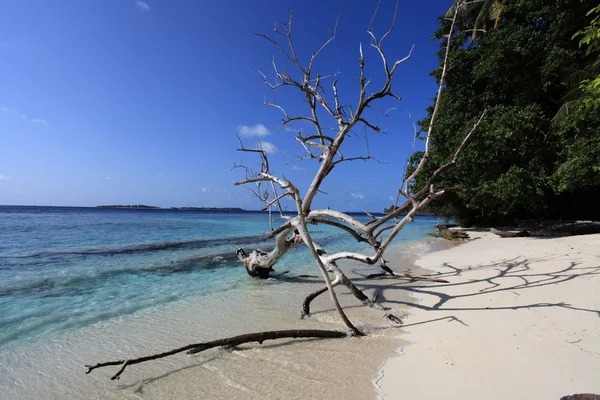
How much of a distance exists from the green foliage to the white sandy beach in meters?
5.09

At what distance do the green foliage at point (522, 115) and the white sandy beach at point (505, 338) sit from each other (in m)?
5.09

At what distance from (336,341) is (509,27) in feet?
58.0

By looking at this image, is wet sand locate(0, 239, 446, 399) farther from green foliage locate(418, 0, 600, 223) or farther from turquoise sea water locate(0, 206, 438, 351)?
green foliage locate(418, 0, 600, 223)

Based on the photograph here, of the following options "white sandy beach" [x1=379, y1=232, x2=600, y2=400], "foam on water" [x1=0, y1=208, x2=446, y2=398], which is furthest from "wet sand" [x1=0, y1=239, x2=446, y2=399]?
"white sandy beach" [x1=379, y1=232, x2=600, y2=400]

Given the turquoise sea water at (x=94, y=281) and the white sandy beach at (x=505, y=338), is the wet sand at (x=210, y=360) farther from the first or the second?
the turquoise sea water at (x=94, y=281)

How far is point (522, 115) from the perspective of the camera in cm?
1259

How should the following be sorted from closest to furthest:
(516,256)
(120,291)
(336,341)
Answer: (336,341) → (120,291) → (516,256)

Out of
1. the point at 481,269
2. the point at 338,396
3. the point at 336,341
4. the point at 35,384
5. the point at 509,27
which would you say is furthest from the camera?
the point at 509,27

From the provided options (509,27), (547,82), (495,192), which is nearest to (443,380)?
(495,192)

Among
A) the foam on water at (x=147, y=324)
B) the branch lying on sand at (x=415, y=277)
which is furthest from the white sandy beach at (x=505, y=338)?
the foam on water at (x=147, y=324)

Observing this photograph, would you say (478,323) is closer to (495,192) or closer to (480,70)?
(495,192)

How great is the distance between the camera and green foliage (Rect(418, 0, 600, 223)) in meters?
11.2

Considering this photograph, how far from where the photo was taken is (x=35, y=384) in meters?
3.13

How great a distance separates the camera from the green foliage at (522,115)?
36.9ft
